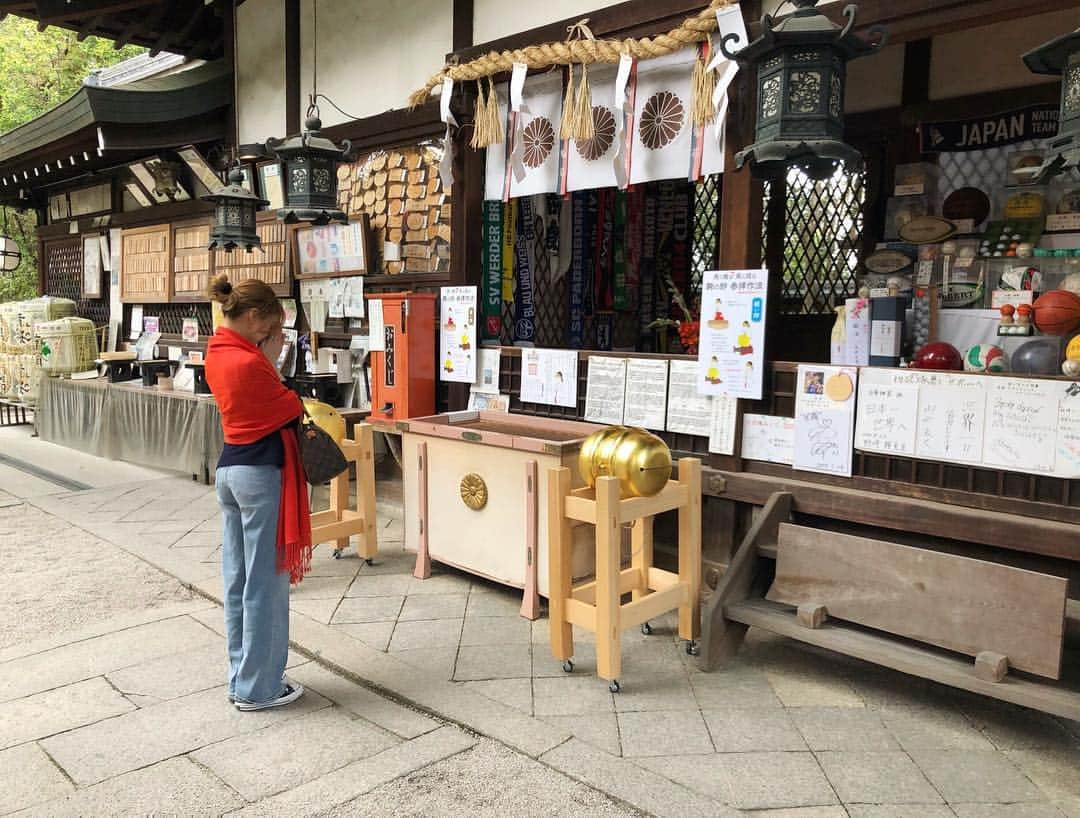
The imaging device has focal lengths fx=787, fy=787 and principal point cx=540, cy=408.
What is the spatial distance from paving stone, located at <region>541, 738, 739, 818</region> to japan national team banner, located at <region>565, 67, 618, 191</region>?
3.80m

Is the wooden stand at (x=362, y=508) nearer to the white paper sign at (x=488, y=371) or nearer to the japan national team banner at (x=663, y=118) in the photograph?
the white paper sign at (x=488, y=371)

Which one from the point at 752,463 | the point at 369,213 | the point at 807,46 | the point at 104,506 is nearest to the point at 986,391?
the point at 752,463

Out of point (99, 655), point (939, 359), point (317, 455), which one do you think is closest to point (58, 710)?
point (99, 655)

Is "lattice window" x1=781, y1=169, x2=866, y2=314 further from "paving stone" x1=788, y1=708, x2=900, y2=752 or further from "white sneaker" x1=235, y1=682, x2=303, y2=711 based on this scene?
"white sneaker" x1=235, y1=682, x2=303, y2=711

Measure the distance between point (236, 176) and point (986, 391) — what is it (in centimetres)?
678

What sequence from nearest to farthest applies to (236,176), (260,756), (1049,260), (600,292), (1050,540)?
(260,756) < (1050,540) < (1049,260) < (236,176) < (600,292)

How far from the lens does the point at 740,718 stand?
12.4 ft

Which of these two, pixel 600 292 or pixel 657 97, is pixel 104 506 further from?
pixel 657 97

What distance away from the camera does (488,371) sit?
6.74 m

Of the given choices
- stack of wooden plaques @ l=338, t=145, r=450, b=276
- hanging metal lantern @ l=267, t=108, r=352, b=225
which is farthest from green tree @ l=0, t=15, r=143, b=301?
hanging metal lantern @ l=267, t=108, r=352, b=225

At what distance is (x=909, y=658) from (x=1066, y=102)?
2.50 m

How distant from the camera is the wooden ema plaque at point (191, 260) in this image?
1024 cm

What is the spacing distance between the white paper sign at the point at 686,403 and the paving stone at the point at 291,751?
2.86 meters

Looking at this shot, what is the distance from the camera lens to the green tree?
22.3 m
